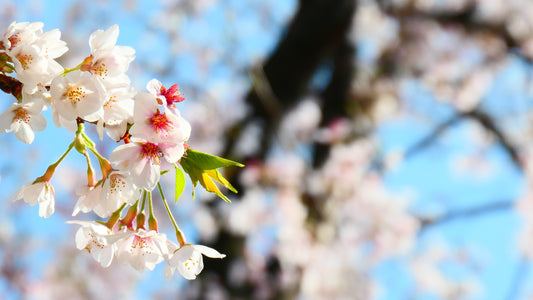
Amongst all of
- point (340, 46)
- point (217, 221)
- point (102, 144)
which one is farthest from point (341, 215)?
point (102, 144)

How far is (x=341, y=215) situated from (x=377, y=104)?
1091 millimetres

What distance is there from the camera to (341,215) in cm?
443

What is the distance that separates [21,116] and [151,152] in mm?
154

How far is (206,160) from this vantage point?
1.96 ft

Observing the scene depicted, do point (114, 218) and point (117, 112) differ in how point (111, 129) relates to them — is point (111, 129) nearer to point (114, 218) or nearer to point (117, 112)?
point (117, 112)

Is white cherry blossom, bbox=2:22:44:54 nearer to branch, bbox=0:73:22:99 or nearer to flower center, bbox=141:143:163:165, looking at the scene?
branch, bbox=0:73:22:99

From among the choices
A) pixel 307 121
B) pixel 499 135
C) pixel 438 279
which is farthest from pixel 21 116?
pixel 438 279

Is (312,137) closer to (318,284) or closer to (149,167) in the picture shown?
(318,284)

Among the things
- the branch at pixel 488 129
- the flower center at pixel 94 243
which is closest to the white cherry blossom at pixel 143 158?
the flower center at pixel 94 243

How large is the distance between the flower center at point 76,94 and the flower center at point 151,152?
0.27ft

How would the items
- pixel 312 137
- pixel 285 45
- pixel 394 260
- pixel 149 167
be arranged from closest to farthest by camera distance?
pixel 149 167
pixel 285 45
pixel 312 137
pixel 394 260

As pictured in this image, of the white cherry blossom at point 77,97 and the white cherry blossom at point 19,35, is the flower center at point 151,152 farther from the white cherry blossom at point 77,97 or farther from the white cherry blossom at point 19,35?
the white cherry blossom at point 19,35

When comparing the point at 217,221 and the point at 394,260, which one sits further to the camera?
the point at 394,260

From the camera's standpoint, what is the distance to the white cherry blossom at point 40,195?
66cm
